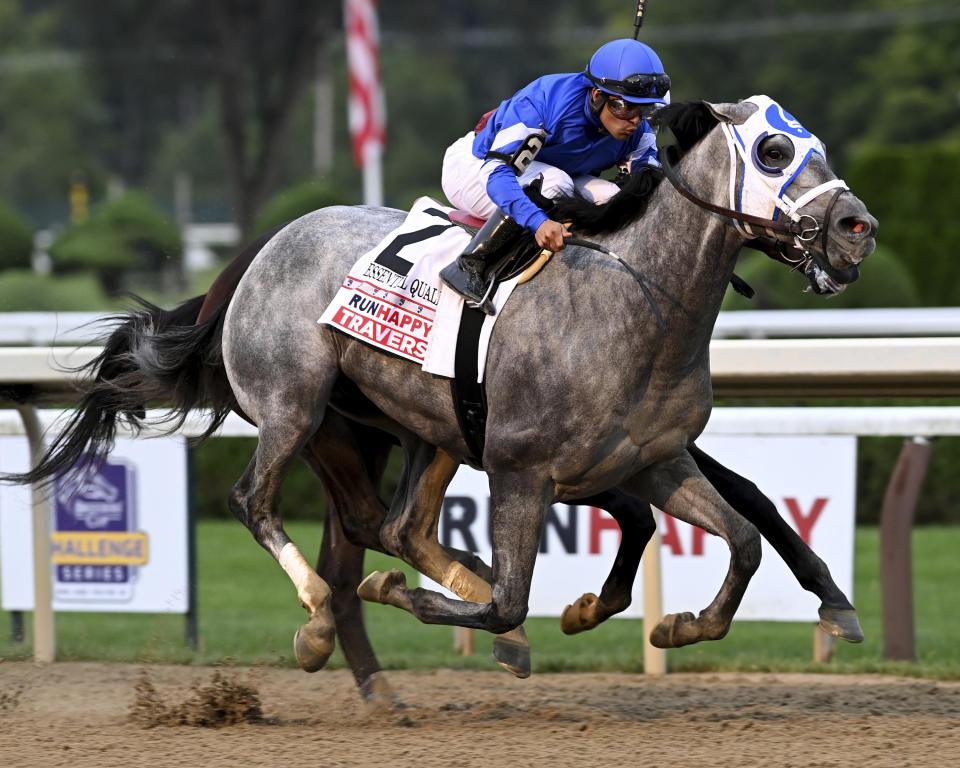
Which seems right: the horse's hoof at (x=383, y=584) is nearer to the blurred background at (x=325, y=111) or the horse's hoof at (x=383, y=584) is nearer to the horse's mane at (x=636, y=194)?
the horse's mane at (x=636, y=194)

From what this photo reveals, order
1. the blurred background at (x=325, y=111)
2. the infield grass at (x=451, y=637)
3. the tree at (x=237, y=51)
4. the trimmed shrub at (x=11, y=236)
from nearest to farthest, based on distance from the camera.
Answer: the infield grass at (x=451, y=637) → the blurred background at (x=325, y=111) → the trimmed shrub at (x=11, y=236) → the tree at (x=237, y=51)

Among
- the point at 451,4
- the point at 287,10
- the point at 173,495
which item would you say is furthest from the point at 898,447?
the point at 451,4

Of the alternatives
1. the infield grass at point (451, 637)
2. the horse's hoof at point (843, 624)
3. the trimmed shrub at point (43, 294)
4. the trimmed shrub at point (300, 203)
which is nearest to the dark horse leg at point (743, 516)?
the horse's hoof at point (843, 624)

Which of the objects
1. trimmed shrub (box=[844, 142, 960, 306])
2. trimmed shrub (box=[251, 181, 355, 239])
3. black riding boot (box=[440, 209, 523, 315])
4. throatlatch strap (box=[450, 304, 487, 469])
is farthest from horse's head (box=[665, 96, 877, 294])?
trimmed shrub (box=[251, 181, 355, 239])

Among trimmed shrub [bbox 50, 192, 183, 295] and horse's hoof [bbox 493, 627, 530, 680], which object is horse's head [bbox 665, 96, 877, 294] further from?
trimmed shrub [bbox 50, 192, 183, 295]

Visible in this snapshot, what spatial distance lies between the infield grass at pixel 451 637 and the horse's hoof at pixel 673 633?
4.34ft

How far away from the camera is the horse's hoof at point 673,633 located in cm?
433

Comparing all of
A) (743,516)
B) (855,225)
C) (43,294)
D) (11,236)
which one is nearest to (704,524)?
(743,516)

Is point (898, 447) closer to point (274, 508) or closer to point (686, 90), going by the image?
point (274, 508)

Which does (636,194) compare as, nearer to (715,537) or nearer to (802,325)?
(715,537)

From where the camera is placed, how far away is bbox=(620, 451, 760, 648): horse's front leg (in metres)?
4.20

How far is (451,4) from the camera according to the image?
160 feet

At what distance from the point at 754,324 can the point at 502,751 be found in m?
3.57

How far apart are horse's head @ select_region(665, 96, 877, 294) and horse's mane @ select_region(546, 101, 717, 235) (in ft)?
0.25
